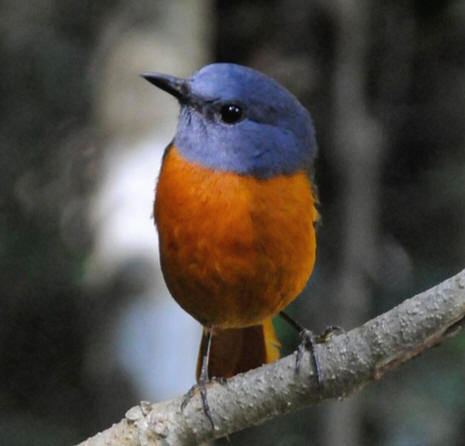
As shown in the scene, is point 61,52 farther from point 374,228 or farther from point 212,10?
point 374,228

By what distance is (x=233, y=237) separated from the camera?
3.75 metres

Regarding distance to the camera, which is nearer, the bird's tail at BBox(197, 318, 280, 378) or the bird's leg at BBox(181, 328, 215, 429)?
the bird's leg at BBox(181, 328, 215, 429)

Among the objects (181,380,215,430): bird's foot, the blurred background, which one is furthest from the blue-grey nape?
the blurred background

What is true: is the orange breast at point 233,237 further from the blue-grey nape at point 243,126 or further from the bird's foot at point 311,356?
the bird's foot at point 311,356

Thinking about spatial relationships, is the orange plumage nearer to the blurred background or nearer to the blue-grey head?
the blue-grey head

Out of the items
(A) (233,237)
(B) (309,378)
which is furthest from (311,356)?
(A) (233,237)

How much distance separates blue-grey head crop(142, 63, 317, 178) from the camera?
3885mm

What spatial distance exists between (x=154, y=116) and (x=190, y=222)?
2.16 meters

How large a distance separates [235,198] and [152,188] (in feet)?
5.80

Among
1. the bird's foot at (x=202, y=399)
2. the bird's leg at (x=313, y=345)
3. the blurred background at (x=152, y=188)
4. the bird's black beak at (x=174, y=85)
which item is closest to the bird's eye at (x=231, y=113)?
the bird's black beak at (x=174, y=85)

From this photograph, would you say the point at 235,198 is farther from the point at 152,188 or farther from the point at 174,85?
the point at 152,188

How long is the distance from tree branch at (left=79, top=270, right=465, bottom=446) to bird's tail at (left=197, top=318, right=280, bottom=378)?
953mm

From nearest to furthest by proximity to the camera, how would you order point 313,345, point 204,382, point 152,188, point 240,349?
point 313,345, point 204,382, point 240,349, point 152,188

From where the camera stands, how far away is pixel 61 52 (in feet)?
21.8
